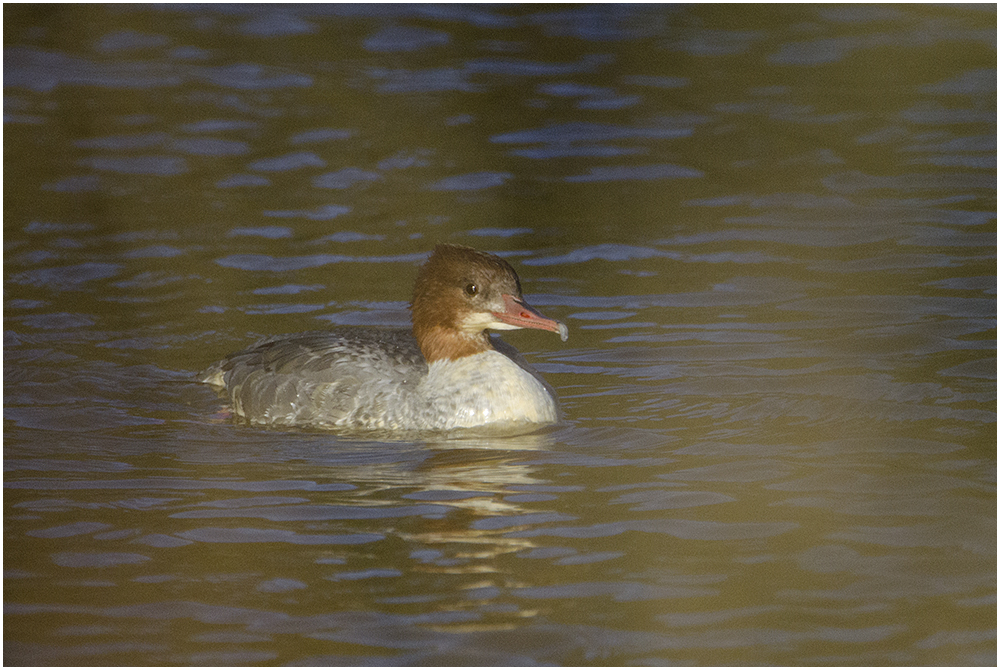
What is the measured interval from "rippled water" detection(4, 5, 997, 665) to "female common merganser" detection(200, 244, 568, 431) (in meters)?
0.29

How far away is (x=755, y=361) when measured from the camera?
8805 mm

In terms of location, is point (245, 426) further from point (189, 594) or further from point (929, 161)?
point (929, 161)

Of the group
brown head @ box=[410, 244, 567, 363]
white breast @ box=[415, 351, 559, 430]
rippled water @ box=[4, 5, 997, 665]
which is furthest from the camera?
white breast @ box=[415, 351, 559, 430]

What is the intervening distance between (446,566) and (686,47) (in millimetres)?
8618

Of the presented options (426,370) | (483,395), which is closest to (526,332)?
(426,370)

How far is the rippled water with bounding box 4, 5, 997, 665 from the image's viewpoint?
583 cm

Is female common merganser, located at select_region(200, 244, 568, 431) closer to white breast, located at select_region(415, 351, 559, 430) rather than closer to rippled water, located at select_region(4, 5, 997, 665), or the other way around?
white breast, located at select_region(415, 351, 559, 430)

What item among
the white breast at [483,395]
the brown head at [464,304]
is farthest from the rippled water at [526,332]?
the brown head at [464,304]

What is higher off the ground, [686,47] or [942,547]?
[686,47]

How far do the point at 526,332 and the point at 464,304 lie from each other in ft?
6.25

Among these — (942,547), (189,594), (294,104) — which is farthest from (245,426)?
(294,104)

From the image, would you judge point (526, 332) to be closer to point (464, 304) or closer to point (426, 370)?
point (426, 370)

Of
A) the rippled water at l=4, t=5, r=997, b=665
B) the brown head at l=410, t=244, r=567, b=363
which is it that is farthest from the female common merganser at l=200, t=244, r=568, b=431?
the rippled water at l=4, t=5, r=997, b=665

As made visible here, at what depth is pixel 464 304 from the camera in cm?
807
